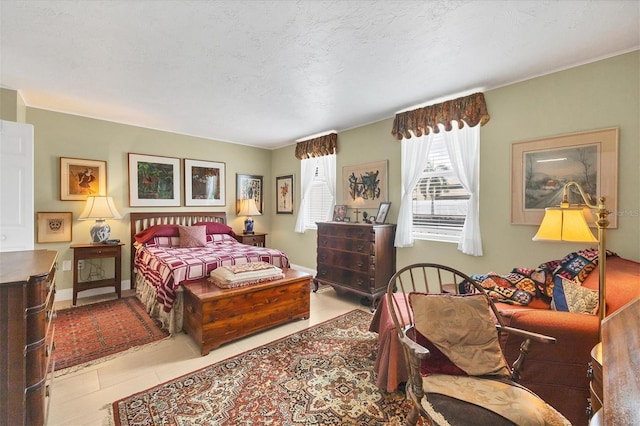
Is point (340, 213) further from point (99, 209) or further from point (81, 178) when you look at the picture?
point (81, 178)

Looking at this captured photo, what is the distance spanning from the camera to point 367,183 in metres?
4.18

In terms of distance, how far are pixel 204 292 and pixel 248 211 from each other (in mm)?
2843

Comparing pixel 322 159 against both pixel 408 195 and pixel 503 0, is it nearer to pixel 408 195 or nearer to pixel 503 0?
pixel 408 195

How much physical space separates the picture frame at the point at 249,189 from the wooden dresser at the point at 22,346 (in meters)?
4.17

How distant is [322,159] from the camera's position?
16.1 feet

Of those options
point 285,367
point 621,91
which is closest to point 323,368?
point 285,367

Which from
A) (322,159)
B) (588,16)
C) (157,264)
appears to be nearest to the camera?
(588,16)

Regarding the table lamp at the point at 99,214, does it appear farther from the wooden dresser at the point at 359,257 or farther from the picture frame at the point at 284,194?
the wooden dresser at the point at 359,257

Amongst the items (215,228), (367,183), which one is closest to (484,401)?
(367,183)

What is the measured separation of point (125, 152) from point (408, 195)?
444 cm

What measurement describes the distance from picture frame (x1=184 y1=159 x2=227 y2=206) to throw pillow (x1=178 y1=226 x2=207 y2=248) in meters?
0.87

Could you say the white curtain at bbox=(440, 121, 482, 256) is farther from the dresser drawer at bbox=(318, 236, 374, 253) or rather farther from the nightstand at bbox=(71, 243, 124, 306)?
the nightstand at bbox=(71, 243, 124, 306)

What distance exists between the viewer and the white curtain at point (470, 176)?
9.92 ft

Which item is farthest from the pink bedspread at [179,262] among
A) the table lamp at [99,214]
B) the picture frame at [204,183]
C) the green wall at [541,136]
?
the green wall at [541,136]
